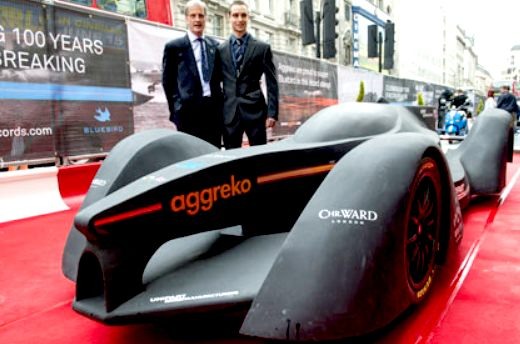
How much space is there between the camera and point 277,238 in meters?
1.86

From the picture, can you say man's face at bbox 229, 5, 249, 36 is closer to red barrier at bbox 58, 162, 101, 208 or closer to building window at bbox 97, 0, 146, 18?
red barrier at bbox 58, 162, 101, 208

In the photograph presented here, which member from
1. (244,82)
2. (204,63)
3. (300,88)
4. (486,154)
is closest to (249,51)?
(244,82)

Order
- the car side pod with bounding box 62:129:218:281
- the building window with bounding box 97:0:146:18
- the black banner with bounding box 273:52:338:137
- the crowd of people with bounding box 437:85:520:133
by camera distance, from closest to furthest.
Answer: the car side pod with bounding box 62:129:218:281 → the black banner with bounding box 273:52:338:137 → the building window with bounding box 97:0:146:18 → the crowd of people with bounding box 437:85:520:133

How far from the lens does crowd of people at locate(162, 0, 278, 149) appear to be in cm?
355

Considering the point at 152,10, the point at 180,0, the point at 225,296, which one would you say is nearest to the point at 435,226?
the point at 225,296

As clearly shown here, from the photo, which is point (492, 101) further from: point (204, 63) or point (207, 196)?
point (207, 196)

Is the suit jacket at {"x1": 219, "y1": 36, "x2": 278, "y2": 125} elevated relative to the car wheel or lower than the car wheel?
elevated

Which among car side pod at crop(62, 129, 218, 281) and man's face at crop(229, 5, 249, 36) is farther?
man's face at crop(229, 5, 249, 36)

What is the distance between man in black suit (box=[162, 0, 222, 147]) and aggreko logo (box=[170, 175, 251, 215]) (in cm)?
189

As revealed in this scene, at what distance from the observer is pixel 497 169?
3.63 metres

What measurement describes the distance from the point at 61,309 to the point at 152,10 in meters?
10.6

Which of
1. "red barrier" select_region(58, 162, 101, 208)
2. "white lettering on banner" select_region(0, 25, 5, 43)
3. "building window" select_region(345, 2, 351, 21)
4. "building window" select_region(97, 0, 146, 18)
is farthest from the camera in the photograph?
"building window" select_region(345, 2, 351, 21)

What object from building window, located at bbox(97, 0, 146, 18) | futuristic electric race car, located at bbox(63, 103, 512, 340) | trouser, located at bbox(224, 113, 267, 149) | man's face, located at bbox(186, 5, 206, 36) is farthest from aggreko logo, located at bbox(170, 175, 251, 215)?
building window, located at bbox(97, 0, 146, 18)

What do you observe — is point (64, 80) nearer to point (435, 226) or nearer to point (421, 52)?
point (435, 226)
